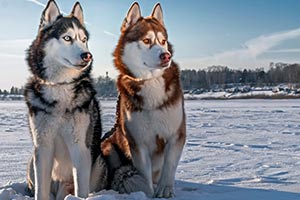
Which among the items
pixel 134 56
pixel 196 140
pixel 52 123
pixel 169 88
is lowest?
pixel 196 140

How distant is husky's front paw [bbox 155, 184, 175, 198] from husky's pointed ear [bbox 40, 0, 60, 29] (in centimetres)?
219

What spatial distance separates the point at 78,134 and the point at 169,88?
1.24 m

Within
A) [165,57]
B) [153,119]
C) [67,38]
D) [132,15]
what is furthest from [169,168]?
[132,15]

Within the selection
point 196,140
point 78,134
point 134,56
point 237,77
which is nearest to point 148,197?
point 78,134

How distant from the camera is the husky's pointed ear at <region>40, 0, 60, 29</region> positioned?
401cm

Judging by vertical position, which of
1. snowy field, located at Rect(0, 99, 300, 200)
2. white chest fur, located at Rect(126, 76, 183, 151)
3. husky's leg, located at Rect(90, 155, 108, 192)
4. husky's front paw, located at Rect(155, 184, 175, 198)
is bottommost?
snowy field, located at Rect(0, 99, 300, 200)

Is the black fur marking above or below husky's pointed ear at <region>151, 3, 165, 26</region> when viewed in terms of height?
below

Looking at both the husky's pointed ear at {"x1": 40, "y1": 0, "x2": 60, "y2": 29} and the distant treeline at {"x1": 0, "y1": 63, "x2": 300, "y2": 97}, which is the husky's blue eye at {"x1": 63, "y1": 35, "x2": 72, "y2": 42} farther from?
the distant treeline at {"x1": 0, "y1": 63, "x2": 300, "y2": 97}

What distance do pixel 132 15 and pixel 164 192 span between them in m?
2.18

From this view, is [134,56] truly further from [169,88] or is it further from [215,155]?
[215,155]

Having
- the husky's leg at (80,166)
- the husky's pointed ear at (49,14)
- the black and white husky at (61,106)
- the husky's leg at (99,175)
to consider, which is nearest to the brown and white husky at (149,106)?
the husky's leg at (99,175)

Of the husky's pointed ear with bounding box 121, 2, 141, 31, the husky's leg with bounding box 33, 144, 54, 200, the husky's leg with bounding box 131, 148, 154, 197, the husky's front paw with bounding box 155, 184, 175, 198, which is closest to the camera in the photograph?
the husky's leg with bounding box 33, 144, 54, 200

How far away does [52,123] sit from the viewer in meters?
3.69

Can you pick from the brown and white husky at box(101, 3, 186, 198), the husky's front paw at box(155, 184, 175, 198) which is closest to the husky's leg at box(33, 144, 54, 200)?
the brown and white husky at box(101, 3, 186, 198)
